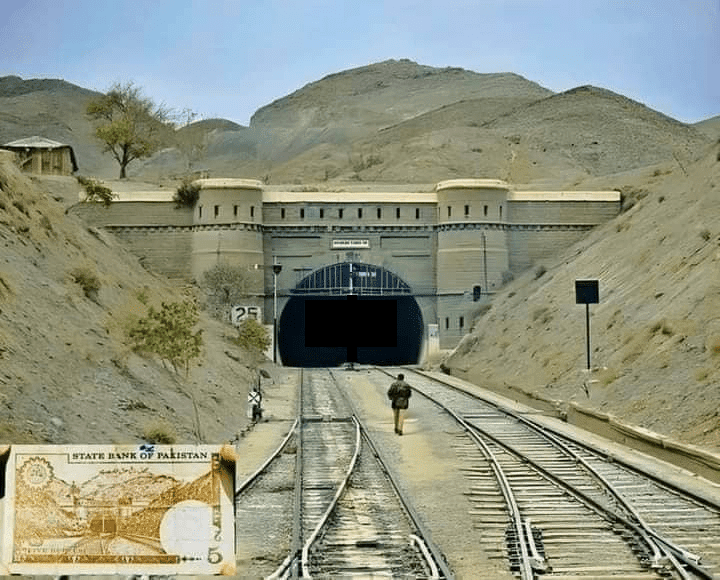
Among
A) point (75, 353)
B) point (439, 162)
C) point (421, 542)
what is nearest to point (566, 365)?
point (75, 353)

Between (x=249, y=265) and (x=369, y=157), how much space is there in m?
82.3

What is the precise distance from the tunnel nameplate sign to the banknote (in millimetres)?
56481

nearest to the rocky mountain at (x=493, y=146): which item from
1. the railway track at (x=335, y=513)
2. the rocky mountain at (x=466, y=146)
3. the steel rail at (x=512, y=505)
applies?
the rocky mountain at (x=466, y=146)

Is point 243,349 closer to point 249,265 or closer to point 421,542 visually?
point 249,265

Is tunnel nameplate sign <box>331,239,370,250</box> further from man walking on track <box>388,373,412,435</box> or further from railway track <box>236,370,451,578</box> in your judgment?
railway track <box>236,370,451,578</box>

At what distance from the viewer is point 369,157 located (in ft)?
472

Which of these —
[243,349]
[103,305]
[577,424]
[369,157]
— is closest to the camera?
[577,424]

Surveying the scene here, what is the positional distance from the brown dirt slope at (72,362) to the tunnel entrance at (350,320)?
26.0 meters

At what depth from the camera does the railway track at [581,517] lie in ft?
39.1

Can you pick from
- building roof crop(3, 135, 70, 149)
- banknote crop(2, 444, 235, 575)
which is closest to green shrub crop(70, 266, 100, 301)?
banknote crop(2, 444, 235, 575)

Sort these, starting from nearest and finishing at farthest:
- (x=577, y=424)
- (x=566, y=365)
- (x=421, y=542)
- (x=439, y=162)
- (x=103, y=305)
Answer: (x=421, y=542) → (x=577, y=424) → (x=103, y=305) → (x=566, y=365) → (x=439, y=162)

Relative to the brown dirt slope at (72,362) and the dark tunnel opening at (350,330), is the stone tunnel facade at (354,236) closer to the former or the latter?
the dark tunnel opening at (350,330)

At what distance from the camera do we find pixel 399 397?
85.3 feet

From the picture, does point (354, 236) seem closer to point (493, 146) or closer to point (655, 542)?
point (655, 542)
